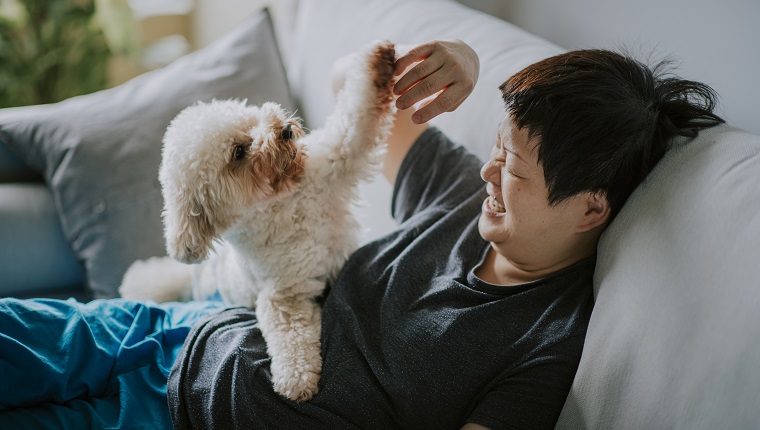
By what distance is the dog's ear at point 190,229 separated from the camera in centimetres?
114

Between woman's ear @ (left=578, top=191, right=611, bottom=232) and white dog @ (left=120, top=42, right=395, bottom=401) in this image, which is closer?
woman's ear @ (left=578, top=191, right=611, bottom=232)

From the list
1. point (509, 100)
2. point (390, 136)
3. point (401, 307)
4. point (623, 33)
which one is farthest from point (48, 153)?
point (623, 33)

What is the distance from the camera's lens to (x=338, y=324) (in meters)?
1.19

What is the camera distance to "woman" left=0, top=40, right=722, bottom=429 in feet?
3.23

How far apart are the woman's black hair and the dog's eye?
481 mm

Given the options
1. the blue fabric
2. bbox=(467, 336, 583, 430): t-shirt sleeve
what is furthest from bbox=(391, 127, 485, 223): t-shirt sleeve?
the blue fabric

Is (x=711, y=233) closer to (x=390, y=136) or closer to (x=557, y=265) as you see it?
(x=557, y=265)

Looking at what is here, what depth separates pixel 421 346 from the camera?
3.58 ft

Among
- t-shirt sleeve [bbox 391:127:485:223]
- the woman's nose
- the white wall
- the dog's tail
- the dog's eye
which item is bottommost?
the dog's tail

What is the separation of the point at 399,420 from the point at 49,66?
2493 mm

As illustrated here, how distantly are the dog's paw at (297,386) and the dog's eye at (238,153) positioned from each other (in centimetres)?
39

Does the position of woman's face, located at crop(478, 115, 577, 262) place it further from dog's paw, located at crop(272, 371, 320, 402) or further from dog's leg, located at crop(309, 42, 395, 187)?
dog's paw, located at crop(272, 371, 320, 402)

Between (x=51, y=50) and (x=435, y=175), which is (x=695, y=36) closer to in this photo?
(x=435, y=175)

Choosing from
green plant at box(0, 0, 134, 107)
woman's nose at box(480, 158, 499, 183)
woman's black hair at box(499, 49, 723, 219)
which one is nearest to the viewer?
woman's black hair at box(499, 49, 723, 219)
